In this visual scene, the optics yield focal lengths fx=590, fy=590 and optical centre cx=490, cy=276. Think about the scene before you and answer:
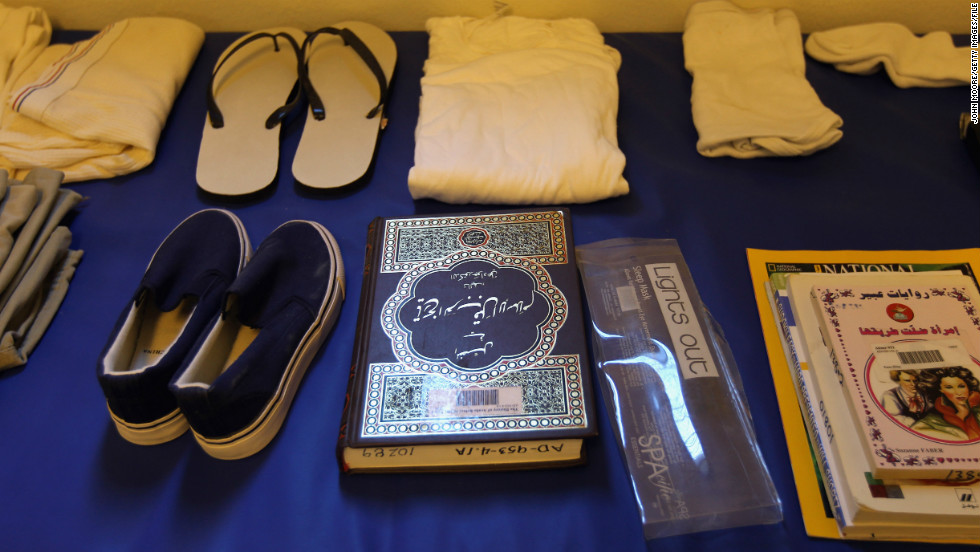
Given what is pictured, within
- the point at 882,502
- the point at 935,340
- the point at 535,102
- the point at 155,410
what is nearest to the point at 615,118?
the point at 535,102

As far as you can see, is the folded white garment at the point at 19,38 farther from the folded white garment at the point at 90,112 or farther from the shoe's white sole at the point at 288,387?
the shoe's white sole at the point at 288,387

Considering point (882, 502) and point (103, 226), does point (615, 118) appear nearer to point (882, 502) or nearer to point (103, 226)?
point (882, 502)

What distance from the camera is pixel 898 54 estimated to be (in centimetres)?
108

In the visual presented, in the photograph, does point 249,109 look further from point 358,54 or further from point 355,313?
point 355,313

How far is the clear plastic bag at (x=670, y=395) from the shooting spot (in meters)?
0.64

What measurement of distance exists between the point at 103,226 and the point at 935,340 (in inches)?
46.5

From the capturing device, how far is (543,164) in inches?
35.9

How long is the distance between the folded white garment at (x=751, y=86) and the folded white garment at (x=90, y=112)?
37.3 inches

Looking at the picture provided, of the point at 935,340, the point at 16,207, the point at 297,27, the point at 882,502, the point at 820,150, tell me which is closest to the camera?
the point at 882,502

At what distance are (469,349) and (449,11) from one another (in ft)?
2.53

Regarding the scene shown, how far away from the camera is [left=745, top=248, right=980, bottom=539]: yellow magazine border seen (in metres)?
0.64

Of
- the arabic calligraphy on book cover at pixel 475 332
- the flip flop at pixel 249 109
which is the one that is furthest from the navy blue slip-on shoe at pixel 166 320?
the arabic calligraphy on book cover at pixel 475 332

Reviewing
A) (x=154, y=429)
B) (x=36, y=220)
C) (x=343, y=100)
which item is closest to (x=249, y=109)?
(x=343, y=100)

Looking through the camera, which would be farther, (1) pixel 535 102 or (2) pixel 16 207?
(1) pixel 535 102
